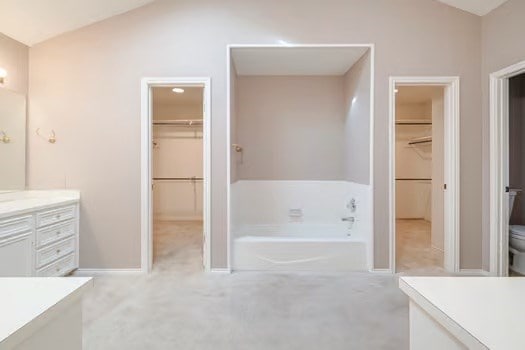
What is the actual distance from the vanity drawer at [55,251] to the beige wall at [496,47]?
165 inches

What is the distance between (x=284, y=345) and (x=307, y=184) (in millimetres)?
2750

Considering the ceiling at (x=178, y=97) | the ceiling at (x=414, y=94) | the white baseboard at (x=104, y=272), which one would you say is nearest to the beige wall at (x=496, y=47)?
the ceiling at (x=414, y=94)

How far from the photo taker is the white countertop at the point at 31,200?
8.46 feet

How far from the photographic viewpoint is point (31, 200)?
305 centimetres

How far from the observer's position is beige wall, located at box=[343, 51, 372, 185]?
136 inches

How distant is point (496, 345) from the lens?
57 centimetres

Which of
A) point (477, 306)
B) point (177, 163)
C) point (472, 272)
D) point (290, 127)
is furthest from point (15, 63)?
point (472, 272)

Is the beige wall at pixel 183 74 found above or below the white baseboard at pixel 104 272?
above

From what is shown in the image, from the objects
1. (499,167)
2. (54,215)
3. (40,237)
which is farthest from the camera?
(499,167)

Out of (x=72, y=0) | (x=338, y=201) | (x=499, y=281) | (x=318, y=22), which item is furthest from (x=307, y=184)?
(x=499, y=281)

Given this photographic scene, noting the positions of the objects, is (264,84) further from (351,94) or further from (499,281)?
(499,281)

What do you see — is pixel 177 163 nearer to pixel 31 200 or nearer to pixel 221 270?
pixel 31 200

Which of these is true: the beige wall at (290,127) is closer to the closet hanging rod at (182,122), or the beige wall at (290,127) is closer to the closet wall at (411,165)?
the closet hanging rod at (182,122)

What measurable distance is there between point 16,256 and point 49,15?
7.29 ft
